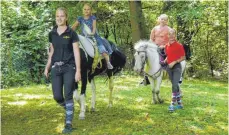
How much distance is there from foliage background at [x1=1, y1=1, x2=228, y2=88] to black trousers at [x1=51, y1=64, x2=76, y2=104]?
318cm

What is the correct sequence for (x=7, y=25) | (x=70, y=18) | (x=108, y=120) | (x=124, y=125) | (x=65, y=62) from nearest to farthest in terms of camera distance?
(x=65, y=62) < (x=124, y=125) < (x=108, y=120) < (x=70, y=18) < (x=7, y=25)

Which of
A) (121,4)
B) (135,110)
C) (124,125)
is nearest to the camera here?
(124,125)

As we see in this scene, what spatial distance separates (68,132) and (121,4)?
1303 centimetres

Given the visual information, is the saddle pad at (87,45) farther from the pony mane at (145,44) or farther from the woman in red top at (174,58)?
the woman in red top at (174,58)

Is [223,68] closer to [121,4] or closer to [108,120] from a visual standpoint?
[121,4]

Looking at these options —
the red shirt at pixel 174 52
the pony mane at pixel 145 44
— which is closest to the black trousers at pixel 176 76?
the red shirt at pixel 174 52

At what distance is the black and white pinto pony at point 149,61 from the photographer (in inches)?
286

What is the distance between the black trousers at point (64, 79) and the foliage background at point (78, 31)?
3.18 metres

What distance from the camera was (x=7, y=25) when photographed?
598 inches

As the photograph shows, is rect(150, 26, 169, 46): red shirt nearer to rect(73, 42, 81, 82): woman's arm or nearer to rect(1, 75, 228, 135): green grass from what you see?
rect(1, 75, 228, 135): green grass

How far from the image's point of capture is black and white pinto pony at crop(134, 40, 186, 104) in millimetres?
7258

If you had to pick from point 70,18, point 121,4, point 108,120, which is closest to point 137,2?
point 121,4

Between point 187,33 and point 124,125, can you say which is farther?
point 187,33

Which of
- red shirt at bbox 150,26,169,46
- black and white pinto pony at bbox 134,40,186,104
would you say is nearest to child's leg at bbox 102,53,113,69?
black and white pinto pony at bbox 134,40,186,104
